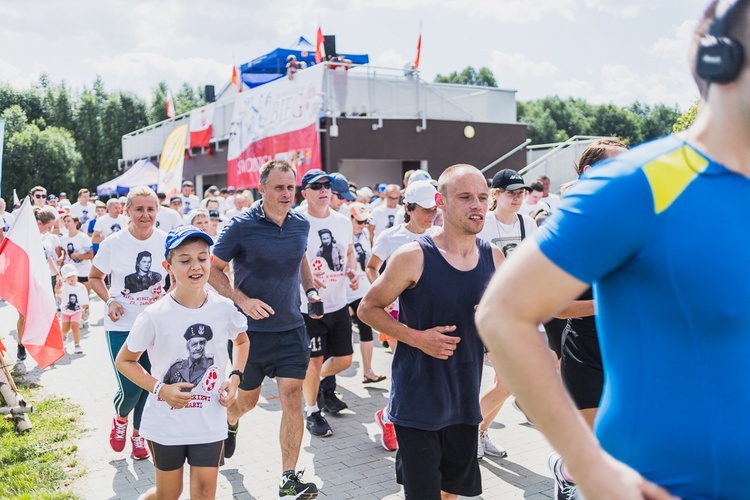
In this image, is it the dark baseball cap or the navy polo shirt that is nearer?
the navy polo shirt

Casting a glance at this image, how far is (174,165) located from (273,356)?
12402 millimetres

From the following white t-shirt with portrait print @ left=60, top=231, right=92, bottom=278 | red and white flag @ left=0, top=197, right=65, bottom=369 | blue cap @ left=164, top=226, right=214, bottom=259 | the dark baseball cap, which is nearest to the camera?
blue cap @ left=164, top=226, right=214, bottom=259

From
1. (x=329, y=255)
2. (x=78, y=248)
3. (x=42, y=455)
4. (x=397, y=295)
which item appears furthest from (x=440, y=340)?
(x=78, y=248)

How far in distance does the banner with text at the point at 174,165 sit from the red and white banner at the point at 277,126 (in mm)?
3934

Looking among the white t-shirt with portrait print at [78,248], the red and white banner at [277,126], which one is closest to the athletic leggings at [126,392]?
the white t-shirt with portrait print at [78,248]

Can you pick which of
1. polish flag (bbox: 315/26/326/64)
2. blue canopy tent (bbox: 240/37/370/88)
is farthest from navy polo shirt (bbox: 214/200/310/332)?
blue canopy tent (bbox: 240/37/370/88)

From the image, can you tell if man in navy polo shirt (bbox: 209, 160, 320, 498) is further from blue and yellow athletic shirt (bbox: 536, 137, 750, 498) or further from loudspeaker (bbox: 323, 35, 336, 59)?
loudspeaker (bbox: 323, 35, 336, 59)

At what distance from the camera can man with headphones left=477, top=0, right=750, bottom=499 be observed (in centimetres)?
130

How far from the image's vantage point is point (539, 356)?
1.35 meters

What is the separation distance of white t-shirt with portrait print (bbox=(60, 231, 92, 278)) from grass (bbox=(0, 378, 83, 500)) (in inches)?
199

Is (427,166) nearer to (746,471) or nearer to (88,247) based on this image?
(88,247)

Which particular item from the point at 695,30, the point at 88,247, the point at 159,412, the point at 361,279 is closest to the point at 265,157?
the point at 88,247

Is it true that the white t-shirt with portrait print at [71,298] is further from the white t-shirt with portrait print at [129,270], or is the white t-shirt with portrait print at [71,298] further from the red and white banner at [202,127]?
the red and white banner at [202,127]

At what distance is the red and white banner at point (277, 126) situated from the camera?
19.6m
